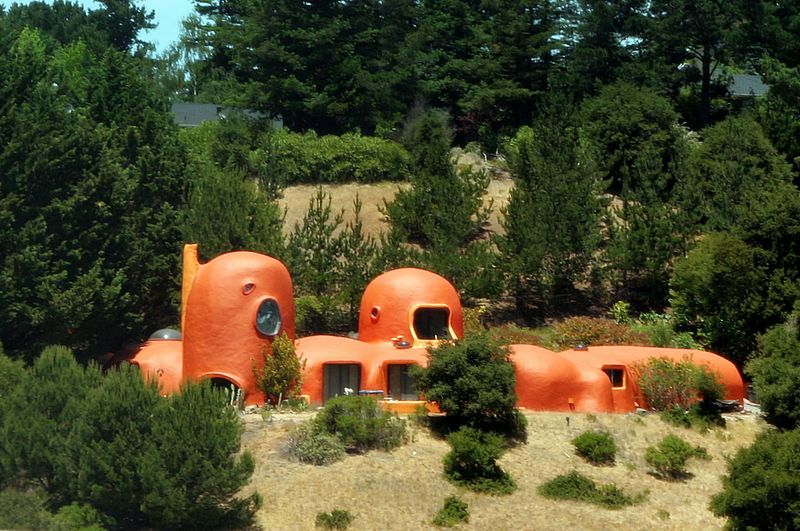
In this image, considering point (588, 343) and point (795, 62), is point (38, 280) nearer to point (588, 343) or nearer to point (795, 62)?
point (588, 343)

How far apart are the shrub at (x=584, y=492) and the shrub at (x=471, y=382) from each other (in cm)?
234

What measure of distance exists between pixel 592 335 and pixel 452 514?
13607 millimetres

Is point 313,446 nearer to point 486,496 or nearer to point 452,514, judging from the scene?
point 452,514

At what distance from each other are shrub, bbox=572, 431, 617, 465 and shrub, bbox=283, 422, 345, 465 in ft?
20.8

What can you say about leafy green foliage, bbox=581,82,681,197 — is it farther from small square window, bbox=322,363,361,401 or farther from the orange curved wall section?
small square window, bbox=322,363,361,401

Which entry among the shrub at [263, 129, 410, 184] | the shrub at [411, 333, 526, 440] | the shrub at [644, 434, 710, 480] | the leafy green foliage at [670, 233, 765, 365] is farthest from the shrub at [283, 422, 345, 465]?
the shrub at [263, 129, 410, 184]

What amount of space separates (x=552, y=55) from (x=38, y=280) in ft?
133

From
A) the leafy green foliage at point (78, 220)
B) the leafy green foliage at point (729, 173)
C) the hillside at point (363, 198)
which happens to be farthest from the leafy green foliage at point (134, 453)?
the hillside at point (363, 198)

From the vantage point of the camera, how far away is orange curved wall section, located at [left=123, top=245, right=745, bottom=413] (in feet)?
114

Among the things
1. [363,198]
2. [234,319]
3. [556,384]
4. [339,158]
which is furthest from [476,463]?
[339,158]

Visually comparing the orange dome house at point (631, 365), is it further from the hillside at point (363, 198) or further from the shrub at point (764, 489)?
the hillside at point (363, 198)

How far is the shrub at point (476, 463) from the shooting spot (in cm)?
3119

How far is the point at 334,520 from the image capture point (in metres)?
28.8

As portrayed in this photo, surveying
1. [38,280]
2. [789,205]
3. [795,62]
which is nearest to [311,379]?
[38,280]
